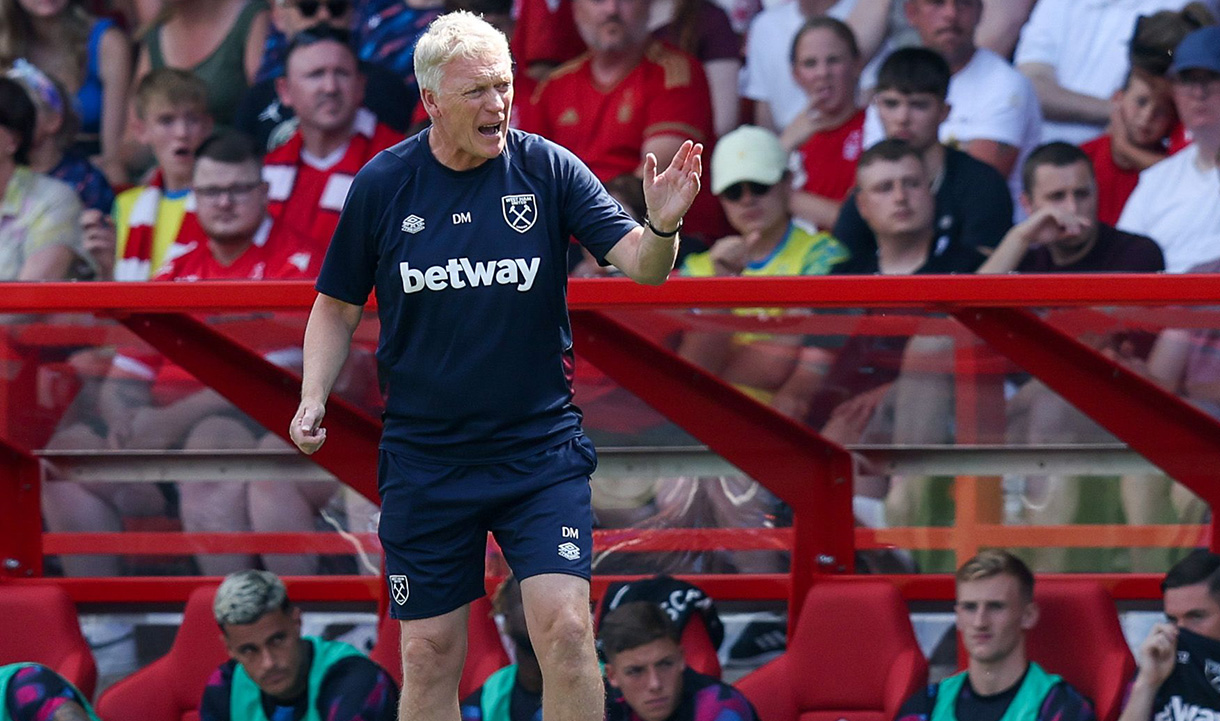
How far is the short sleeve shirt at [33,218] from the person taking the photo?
716cm

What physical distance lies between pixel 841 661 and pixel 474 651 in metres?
1.10

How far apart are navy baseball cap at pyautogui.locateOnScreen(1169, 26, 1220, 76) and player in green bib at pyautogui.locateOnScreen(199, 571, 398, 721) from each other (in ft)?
11.3

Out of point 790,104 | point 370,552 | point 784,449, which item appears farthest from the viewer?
point 790,104

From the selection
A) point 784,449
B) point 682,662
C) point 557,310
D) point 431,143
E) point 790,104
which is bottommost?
point 682,662

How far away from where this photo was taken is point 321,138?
7.00 m

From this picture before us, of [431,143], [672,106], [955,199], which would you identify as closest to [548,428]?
[431,143]

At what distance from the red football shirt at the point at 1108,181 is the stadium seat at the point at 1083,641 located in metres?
1.73

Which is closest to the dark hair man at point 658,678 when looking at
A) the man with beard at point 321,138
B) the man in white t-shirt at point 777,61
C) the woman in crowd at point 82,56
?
the man with beard at point 321,138

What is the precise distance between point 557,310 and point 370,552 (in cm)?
249

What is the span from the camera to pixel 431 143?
139 inches

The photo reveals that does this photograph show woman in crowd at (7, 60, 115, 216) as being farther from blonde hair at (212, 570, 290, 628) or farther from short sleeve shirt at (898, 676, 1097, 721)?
short sleeve shirt at (898, 676, 1097, 721)

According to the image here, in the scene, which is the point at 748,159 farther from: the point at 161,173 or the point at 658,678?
the point at 161,173

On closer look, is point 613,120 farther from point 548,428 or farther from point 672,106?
point 548,428

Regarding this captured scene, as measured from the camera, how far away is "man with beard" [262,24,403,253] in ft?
22.7
